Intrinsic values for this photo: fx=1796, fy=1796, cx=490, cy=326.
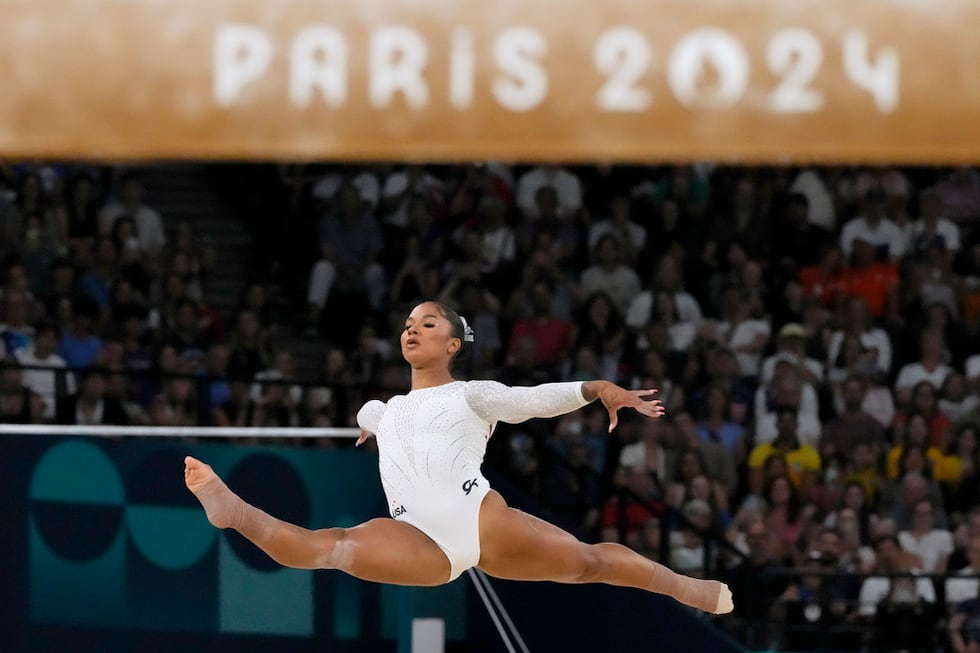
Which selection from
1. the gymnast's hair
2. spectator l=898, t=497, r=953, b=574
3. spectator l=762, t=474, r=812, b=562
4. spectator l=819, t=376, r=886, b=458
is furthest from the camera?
spectator l=819, t=376, r=886, b=458

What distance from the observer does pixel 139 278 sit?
1176 centimetres

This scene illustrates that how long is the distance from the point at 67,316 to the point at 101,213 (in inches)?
42.0

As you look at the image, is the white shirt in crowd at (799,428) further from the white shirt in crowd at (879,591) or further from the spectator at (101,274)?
the spectator at (101,274)

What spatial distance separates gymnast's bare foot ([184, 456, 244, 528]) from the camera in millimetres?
6312

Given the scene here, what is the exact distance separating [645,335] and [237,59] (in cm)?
401

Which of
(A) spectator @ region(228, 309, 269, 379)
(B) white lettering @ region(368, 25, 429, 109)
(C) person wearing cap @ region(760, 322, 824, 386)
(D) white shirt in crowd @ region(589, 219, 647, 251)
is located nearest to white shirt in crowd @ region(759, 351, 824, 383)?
(C) person wearing cap @ region(760, 322, 824, 386)

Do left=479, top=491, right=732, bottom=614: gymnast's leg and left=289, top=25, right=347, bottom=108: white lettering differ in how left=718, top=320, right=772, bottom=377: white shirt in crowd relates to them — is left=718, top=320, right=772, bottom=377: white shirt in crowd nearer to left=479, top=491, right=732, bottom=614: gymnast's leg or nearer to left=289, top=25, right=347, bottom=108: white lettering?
left=289, top=25, right=347, bottom=108: white lettering

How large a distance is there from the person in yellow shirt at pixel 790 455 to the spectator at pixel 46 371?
410cm

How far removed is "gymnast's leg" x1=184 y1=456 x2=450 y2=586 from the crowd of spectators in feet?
10.0

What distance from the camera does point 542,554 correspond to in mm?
6625

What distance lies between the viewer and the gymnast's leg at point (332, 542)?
635cm

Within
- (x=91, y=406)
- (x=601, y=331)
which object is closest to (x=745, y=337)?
(x=601, y=331)

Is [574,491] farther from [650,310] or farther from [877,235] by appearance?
[877,235]

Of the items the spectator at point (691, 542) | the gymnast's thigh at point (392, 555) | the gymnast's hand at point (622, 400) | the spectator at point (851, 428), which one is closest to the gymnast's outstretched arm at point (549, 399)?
the gymnast's hand at point (622, 400)
